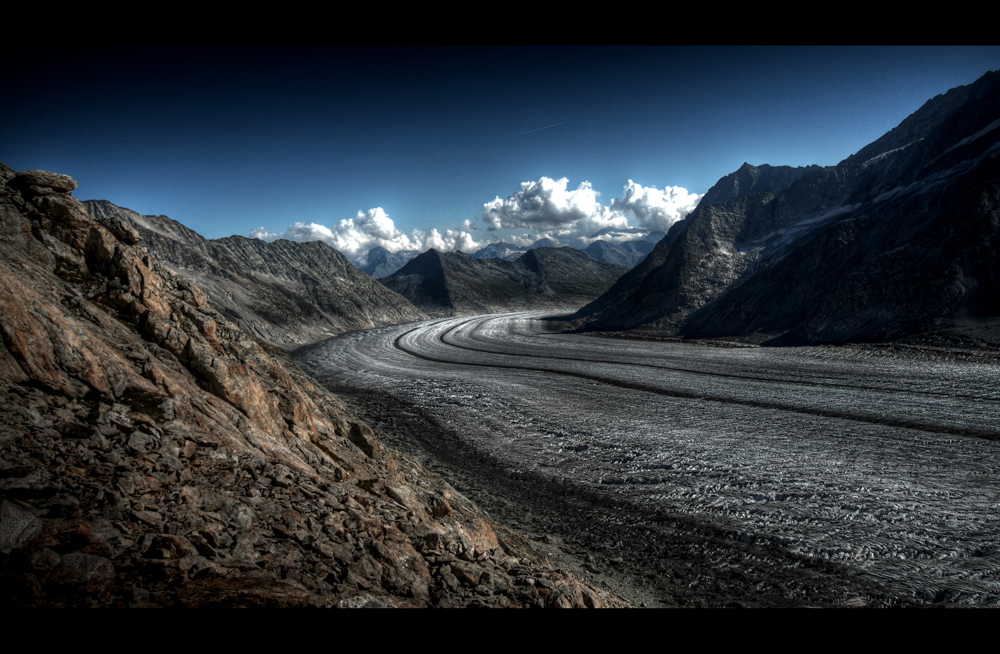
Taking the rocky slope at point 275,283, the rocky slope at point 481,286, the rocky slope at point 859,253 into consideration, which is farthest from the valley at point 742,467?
the rocky slope at point 481,286

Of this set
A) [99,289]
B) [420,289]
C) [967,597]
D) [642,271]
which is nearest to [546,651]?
[99,289]

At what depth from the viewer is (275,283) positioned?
7638cm

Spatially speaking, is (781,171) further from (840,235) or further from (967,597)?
(967,597)

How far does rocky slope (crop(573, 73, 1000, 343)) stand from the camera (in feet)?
108

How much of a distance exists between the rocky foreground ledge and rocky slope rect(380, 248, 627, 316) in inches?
4271

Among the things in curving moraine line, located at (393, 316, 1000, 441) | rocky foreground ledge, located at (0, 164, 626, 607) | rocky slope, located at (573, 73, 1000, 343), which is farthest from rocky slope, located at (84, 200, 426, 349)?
rocky slope, located at (573, 73, 1000, 343)

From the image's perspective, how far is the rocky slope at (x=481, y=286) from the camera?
5241 inches

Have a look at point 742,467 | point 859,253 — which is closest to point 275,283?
point 742,467

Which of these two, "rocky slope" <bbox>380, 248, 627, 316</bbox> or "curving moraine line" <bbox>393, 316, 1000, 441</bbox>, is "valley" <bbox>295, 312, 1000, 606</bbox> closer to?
"curving moraine line" <bbox>393, 316, 1000, 441</bbox>

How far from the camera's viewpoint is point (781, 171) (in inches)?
3703

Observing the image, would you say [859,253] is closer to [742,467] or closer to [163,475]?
[742,467]

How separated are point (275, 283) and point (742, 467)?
8005 centimetres

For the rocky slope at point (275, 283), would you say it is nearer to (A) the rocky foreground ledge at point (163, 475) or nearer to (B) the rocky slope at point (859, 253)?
(A) the rocky foreground ledge at point (163, 475)

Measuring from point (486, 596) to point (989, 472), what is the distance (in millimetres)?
16130
